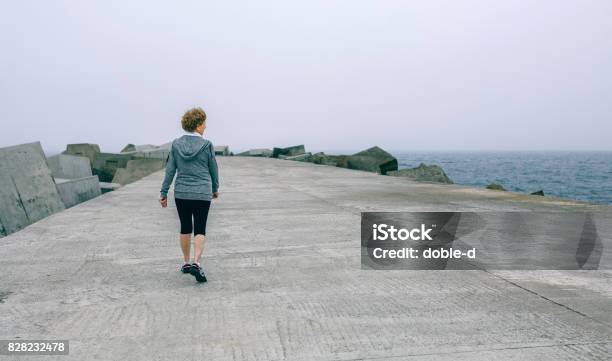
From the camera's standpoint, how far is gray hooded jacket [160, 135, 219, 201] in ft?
15.2

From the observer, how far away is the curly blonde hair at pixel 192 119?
15.6ft

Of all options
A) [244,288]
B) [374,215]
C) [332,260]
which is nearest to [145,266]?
[244,288]

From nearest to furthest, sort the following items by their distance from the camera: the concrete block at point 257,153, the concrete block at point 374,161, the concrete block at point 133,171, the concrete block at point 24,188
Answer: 1. the concrete block at point 24,188
2. the concrete block at point 133,171
3. the concrete block at point 374,161
4. the concrete block at point 257,153

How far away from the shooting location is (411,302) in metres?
3.93

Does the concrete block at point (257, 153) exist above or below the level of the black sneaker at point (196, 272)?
above

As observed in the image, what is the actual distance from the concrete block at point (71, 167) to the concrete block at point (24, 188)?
4656 millimetres

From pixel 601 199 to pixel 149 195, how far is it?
31937 millimetres

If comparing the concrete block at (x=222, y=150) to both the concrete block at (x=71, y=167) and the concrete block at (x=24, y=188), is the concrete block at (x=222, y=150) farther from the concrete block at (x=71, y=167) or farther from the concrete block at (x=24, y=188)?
the concrete block at (x=24, y=188)

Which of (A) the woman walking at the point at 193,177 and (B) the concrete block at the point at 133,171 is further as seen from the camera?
(B) the concrete block at the point at 133,171

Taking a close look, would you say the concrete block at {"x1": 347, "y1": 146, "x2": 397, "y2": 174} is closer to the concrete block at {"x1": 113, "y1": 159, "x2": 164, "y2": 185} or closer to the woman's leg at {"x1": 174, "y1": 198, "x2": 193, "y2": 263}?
the concrete block at {"x1": 113, "y1": 159, "x2": 164, "y2": 185}

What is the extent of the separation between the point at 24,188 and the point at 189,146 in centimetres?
549

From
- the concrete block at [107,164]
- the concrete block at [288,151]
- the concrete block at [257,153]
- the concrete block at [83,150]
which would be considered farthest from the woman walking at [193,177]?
the concrete block at [257,153]

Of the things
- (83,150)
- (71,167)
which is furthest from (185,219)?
(83,150)

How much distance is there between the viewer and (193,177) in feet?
15.3
